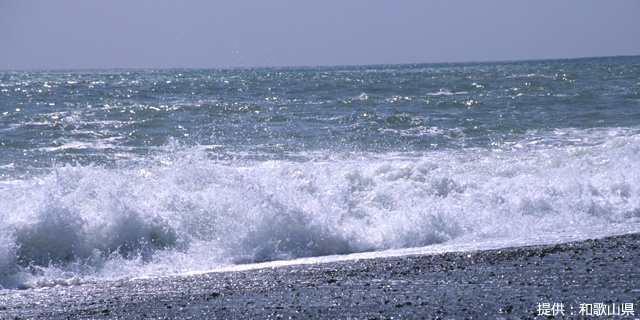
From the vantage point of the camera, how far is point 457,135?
445 inches

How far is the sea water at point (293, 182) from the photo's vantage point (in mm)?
5594

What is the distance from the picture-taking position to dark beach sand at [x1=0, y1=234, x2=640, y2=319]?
11.5ft

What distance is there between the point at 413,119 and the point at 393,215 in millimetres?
6722

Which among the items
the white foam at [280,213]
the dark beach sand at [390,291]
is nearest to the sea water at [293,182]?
the white foam at [280,213]

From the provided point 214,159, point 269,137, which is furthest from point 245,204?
point 269,137

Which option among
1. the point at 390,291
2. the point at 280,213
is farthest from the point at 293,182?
the point at 390,291

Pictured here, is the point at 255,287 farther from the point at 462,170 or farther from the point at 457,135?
the point at 457,135

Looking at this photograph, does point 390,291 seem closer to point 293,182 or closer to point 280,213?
point 280,213

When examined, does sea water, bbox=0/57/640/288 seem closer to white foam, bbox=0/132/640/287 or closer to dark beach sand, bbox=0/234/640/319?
white foam, bbox=0/132/640/287

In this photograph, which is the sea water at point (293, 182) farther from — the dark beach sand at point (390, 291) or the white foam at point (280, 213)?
the dark beach sand at point (390, 291)

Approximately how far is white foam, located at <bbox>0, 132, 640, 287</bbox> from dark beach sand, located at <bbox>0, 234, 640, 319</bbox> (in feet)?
1.99

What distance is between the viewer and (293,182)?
23.7 ft

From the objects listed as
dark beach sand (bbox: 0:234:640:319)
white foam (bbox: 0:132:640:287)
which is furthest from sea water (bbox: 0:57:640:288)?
dark beach sand (bbox: 0:234:640:319)

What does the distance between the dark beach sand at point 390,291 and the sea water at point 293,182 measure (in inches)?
22.9
